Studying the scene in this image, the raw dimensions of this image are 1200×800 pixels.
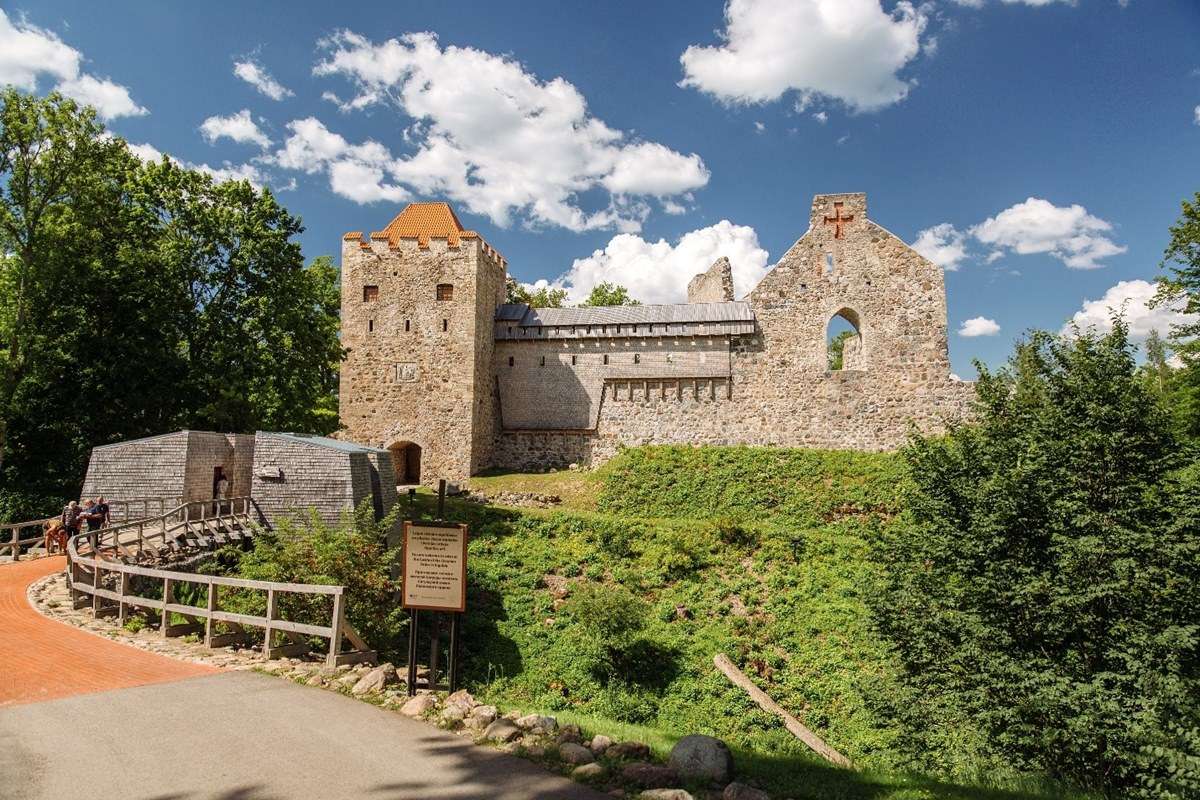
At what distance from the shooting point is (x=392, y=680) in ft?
24.6

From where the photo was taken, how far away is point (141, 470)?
15578mm

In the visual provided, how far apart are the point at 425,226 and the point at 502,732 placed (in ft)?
82.8

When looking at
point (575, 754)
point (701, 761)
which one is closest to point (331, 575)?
point (575, 754)

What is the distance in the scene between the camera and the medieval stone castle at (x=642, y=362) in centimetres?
2555

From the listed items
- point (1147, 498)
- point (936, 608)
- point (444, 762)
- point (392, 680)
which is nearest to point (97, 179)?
point (392, 680)

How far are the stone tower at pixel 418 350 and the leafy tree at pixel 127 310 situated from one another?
4624 mm

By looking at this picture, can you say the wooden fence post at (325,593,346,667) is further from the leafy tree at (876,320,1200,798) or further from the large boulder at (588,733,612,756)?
the leafy tree at (876,320,1200,798)

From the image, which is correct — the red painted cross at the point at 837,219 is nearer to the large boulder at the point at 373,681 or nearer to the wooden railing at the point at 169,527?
the wooden railing at the point at 169,527

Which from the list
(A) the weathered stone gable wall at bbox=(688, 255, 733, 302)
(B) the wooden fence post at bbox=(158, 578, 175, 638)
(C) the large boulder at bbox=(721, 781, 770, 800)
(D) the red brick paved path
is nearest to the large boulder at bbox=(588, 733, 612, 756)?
(C) the large boulder at bbox=(721, 781, 770, 800)

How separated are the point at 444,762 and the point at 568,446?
72.3 feet

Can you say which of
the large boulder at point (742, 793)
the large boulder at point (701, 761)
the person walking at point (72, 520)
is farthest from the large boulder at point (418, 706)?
the person walking at point (72, 520)

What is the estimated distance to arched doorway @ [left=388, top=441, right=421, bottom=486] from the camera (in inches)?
1029

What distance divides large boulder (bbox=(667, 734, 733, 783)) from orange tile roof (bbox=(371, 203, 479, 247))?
77.4 ft

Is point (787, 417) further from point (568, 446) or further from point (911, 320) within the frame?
point (568, 446)
